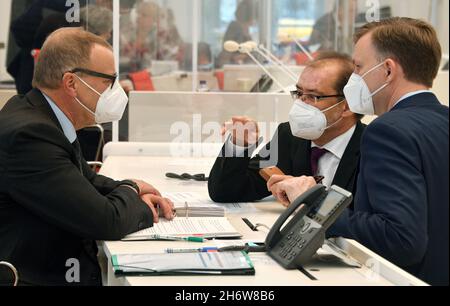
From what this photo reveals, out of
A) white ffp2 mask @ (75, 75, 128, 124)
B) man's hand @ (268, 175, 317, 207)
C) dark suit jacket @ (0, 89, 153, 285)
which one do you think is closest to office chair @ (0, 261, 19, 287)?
dark suit jacket @ (0, 89, 153, 285)

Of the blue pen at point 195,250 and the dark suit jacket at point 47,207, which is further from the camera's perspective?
the dark suit jacket at point 47,207

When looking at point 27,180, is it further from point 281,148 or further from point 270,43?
point 270,43

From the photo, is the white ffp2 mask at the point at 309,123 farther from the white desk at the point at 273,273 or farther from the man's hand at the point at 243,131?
the white desk at the point at 273,273

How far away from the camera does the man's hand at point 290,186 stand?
2148 mm

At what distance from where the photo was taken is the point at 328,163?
261cm

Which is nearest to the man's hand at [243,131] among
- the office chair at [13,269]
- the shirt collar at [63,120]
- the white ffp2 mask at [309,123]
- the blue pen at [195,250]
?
the white ffp2 mask at [309,123]

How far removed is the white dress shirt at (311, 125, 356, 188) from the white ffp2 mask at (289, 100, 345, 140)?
0.18 feet

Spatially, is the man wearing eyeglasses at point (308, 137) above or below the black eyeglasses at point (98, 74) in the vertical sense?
below

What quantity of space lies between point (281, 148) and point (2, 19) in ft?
11.1

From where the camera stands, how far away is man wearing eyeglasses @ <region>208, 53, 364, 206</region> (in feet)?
8.54

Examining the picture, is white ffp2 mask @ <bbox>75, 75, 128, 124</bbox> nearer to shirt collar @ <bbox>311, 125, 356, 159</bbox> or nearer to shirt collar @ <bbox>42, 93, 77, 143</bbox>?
shirt collar @ <bbox>42, 93, 77, 143</bbox>

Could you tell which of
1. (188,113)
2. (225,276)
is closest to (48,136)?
(225,276)
